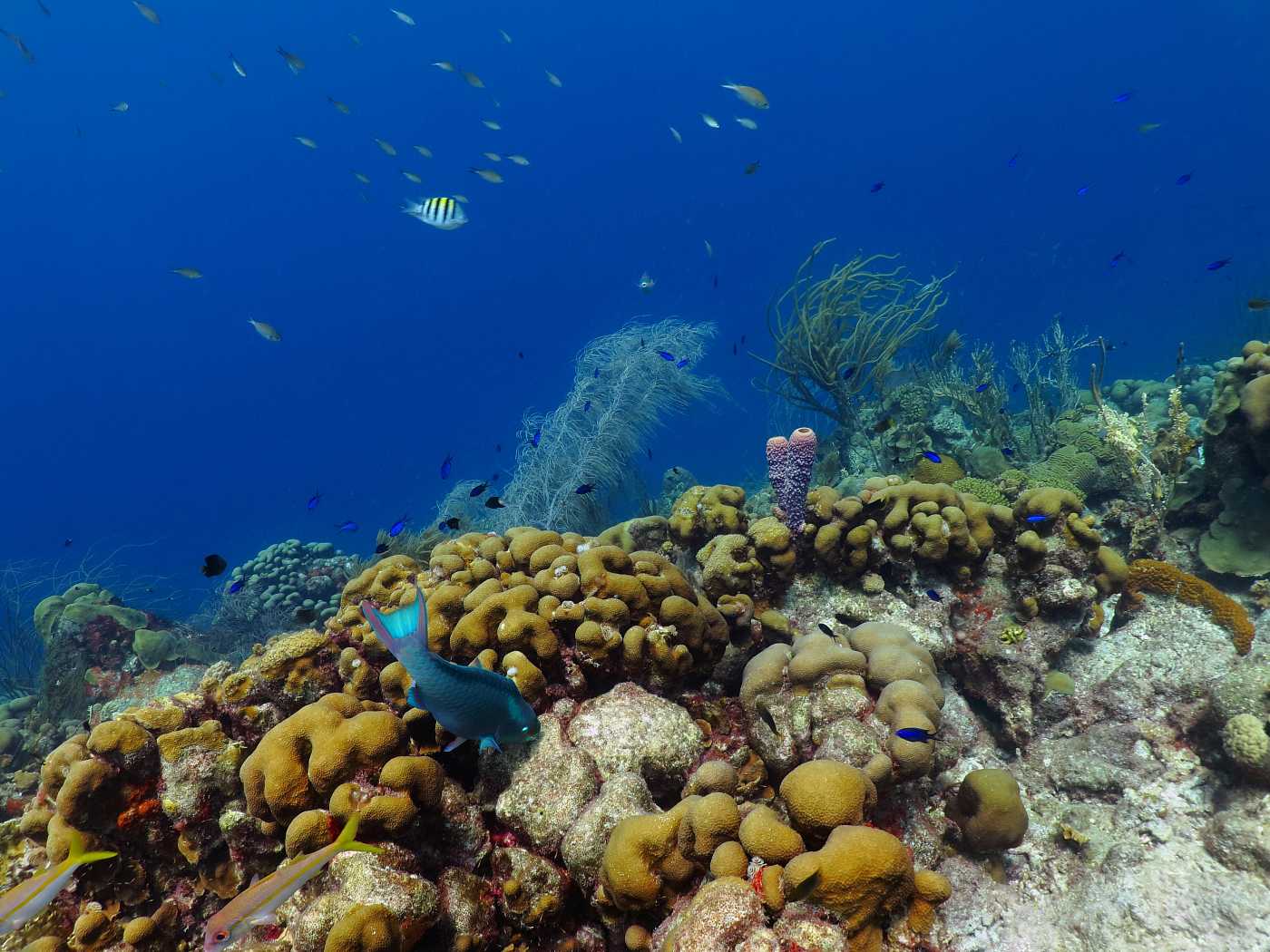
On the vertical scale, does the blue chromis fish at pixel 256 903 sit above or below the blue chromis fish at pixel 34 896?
below

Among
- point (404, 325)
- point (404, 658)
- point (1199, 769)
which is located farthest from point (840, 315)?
point (404, 325)

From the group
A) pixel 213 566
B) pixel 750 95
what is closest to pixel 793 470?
pixel 213 566

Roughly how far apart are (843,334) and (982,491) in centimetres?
576

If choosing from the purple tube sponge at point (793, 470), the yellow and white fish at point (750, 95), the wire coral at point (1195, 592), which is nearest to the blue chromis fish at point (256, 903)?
the purple tube sponge at point (793, 470)

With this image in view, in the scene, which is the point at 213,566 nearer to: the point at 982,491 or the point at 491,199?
the point at 982,491

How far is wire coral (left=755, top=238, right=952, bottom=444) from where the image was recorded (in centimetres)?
1042

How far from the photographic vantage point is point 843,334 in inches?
438

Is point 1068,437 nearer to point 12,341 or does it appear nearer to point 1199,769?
point 1199,769

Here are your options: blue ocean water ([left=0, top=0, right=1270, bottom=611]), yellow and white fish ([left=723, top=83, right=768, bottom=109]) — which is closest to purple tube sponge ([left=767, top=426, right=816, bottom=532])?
yellow and white fish ([left=723, top=83, right=768, bottom=109])

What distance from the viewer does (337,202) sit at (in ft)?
349

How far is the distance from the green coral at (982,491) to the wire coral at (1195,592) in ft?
4.04

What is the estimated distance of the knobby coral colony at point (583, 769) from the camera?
233 cm

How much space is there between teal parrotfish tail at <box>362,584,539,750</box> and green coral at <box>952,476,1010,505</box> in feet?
16.4

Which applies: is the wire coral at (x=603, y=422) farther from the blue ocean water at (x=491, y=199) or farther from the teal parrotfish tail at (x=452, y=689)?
the blue ocean water at (x=491, y=199)
